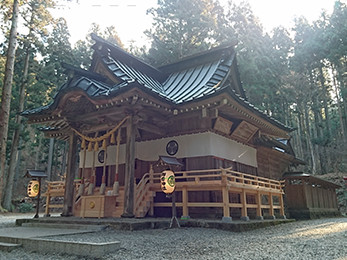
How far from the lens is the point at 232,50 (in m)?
13.9

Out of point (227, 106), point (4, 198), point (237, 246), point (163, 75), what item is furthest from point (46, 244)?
point (4, 198)

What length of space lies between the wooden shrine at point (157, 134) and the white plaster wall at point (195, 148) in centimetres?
4

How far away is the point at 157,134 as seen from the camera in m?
11.3

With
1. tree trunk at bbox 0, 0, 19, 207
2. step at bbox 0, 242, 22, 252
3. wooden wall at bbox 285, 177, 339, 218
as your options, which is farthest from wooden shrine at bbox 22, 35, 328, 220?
step at bbox 0, 242, 22, 252

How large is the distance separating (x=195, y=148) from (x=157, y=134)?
1784mm

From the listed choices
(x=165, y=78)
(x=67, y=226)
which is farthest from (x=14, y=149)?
(x=67, y=226)

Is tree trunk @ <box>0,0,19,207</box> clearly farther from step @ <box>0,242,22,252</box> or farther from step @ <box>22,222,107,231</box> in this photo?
step @ <box>0,242,22,252</box>

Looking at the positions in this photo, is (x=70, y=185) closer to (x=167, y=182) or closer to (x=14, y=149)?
(x=167, y=182)

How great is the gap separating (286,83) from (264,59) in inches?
128

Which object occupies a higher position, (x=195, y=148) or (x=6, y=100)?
(x=6, y=100)

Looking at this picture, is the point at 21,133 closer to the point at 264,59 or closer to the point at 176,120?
Answer: the point at 176,120

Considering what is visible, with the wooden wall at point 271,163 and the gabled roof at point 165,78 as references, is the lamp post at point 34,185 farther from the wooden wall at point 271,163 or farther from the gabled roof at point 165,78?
the wooden wall at point 271,163

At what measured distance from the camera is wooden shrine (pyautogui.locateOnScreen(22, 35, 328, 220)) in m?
8.95

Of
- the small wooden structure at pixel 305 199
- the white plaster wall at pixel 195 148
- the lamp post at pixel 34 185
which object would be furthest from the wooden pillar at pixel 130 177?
the small wooden structure at pixel 305 199
